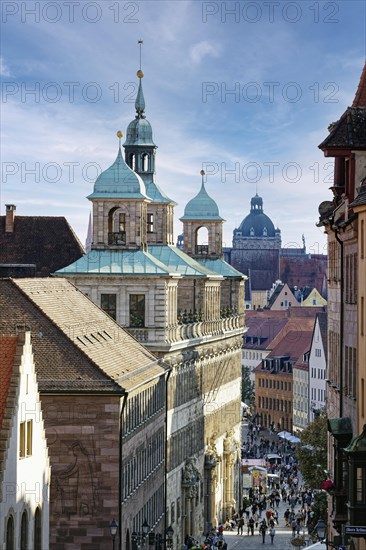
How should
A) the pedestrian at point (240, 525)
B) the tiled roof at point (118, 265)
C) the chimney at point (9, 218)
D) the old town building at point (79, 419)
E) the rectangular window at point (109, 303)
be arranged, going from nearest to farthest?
the old town building at point (79, 419), the rectangular window at point (109, 303), the tiled roof at point (118, 265), the pedestrian at point (240, 525), the chimney at point (9, 218)

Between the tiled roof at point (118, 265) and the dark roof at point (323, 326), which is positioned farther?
the dark roof at point (323, 326)

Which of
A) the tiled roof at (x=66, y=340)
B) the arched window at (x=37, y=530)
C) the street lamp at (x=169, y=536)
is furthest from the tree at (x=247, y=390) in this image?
the arched window at (x=37, y=530)

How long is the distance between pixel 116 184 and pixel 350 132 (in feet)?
141

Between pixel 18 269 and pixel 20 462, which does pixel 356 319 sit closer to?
pixel 20 462

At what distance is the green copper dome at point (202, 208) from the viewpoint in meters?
126

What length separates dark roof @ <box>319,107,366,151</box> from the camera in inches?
1909

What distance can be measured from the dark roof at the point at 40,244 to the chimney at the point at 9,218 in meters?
0.21

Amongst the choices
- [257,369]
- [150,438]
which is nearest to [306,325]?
[257,369]

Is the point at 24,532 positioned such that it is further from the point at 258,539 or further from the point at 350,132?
the point at 258,539

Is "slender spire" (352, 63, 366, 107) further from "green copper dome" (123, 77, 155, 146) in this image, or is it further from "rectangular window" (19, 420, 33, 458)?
"green copper dome" (123, 77, 155, 146)

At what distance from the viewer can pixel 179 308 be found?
10462 cm

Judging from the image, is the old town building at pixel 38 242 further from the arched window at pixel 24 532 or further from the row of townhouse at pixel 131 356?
the arched window at pixel 24 532

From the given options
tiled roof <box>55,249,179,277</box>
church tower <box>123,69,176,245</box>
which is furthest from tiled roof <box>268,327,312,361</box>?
tiled roof <box>55,249,179,277</box>

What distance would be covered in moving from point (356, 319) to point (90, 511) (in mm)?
12578
